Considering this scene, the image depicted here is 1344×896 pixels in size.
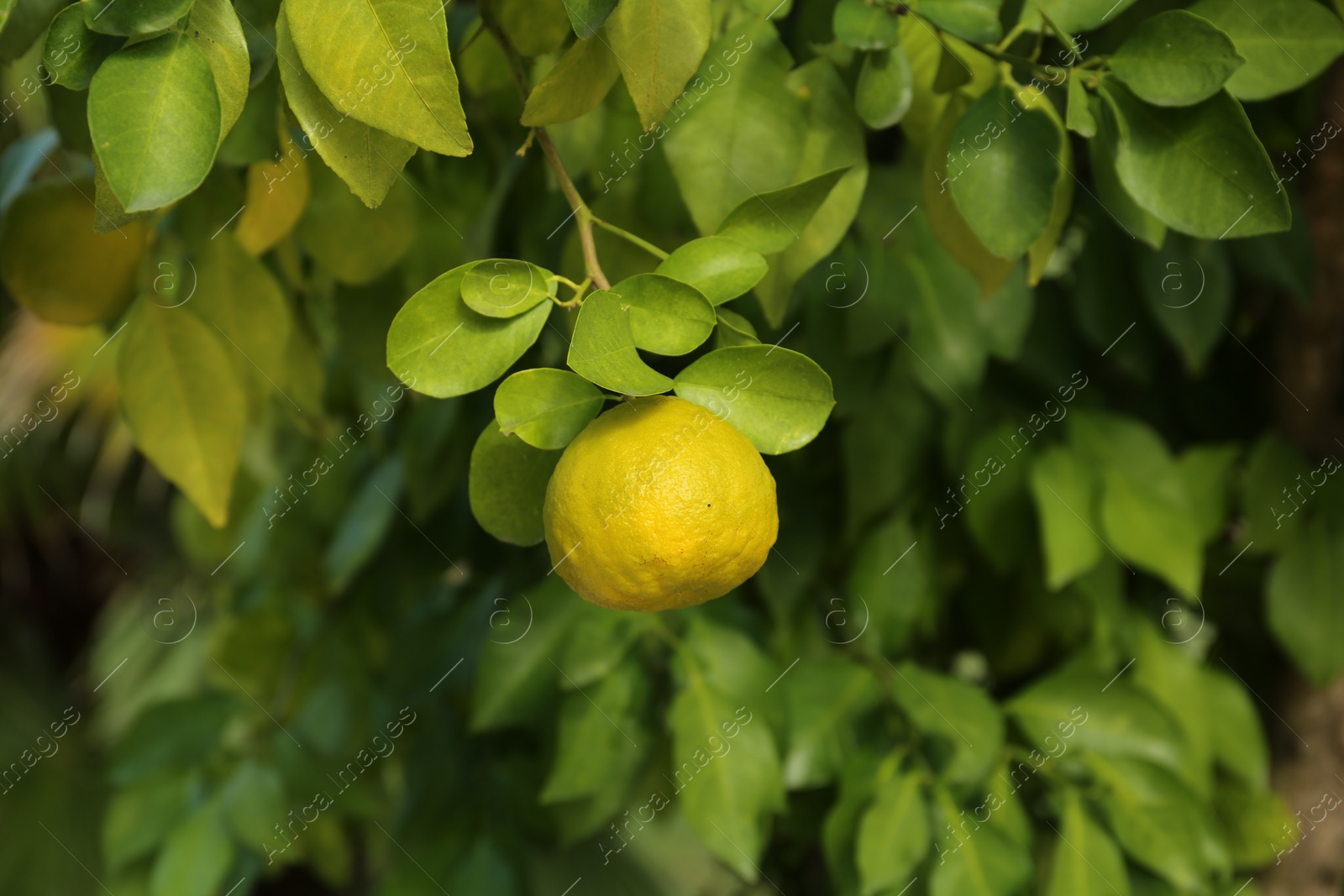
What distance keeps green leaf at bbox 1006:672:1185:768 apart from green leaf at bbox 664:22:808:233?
1.13 feet

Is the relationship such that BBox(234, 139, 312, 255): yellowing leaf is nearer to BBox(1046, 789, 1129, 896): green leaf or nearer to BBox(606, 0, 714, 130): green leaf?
BBox(606, 0, 714, 130): green leaf

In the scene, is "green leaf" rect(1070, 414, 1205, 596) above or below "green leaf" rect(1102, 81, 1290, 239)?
below

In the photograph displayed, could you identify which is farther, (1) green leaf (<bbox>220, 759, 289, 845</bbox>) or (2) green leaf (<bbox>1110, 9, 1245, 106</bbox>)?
(1) green leaf (<bbox>220, 759, 289, 845</bbox>)

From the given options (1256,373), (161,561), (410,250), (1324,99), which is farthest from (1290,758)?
(161,561)

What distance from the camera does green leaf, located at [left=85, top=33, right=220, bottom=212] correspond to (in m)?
0.26

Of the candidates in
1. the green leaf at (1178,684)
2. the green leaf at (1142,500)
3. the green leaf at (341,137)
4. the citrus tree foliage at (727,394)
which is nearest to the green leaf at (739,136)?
the citrus tree foliage at (727,394)

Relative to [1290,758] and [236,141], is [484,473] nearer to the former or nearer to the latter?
[236,141]

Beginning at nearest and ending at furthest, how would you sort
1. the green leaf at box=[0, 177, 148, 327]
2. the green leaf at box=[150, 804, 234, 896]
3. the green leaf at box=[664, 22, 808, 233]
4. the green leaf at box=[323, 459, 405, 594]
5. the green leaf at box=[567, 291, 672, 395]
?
1. the green leaf at box=[567, 291, 672, 395]
2. the green leaf at box=[664, 22, 808, 233]
3. the green leaf at box=[0, 177, 148, 327]
4. the green leaf at box=[150, 804, 234, 896]
5. the green leaf at box=[323, 459, 405, 594]

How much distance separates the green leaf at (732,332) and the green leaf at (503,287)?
50 mm

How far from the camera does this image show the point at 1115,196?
1.26ft

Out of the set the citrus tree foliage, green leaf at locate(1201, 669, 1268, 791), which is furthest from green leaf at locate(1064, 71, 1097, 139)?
green leaf at locate(1201, 669, 1268, 791)

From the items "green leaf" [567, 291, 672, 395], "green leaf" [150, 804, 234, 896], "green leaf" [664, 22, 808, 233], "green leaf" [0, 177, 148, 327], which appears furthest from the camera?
"green leaf" [150, 804, 234, 896]

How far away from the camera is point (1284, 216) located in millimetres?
291

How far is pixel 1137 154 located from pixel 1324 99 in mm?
391
